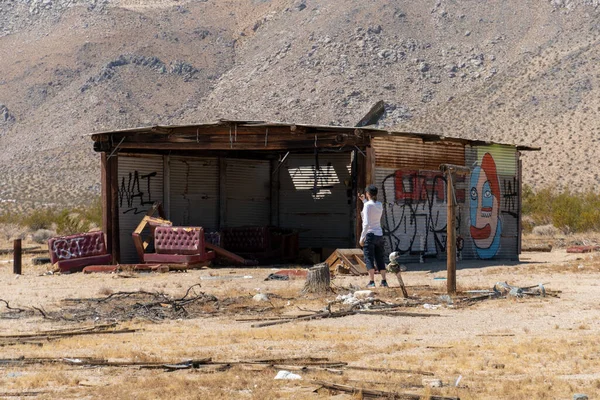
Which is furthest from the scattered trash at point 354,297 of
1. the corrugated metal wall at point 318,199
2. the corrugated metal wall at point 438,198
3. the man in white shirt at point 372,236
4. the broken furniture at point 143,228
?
the corrugated metal wall at point 318,199

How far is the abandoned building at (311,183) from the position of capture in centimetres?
2322

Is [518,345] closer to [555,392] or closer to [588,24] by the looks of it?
[555,392]

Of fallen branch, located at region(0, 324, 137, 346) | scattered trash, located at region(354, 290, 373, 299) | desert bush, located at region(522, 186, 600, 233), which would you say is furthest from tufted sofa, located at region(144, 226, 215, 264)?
desert bush, located at region(522, 186, 600, 233)

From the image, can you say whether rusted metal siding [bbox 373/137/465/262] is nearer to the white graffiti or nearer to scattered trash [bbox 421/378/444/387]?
the white graffiti

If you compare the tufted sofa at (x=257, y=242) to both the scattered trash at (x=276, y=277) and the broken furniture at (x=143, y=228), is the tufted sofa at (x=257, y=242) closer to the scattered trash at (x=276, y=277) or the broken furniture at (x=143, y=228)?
the broken furniture at (x=143, y=228)

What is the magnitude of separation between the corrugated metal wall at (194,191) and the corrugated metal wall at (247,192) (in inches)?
17.8

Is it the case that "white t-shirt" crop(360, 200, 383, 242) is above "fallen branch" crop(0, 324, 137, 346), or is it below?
above

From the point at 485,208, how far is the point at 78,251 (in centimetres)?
1039

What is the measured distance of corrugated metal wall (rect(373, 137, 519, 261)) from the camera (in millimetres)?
23422

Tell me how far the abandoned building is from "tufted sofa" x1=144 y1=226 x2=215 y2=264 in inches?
60.4

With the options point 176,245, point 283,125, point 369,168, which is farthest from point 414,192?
point 176,245

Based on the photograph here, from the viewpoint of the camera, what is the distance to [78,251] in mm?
23391

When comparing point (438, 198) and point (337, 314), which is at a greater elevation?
point (438, 198)

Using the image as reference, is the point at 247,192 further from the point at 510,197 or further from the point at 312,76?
the point at 312,76
